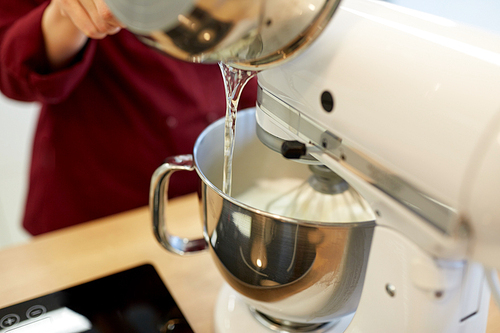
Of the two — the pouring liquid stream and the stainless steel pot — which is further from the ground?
the pouring liquid stream

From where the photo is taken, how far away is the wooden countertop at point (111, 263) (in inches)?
20.9

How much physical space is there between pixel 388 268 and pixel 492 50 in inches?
6.3

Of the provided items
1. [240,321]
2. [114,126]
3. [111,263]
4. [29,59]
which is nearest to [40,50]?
[29,59]

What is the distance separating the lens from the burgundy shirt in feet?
2.58

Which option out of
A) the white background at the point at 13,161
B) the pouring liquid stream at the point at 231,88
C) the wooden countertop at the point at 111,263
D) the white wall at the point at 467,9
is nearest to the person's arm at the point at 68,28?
the pouring liquid stream at the point at 231,88

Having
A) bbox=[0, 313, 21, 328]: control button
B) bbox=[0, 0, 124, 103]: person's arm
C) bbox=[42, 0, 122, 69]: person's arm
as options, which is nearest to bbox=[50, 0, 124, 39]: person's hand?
bbox=[42, 0, 122, 69]: person's arm

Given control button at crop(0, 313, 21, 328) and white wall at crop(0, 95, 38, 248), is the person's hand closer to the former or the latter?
control button at crop(0, 313, 21, 328)

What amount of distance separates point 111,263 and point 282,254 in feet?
1.02

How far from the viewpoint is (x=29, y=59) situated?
66 centimetres

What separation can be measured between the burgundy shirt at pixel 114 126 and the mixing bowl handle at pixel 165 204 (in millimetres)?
349

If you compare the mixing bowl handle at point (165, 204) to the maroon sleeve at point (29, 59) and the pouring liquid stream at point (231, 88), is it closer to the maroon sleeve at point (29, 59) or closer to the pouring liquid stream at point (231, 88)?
the pouring liquid stream at point (231, 88)

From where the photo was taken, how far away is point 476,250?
0.84 feet

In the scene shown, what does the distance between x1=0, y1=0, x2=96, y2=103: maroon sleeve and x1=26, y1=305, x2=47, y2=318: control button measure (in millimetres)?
348

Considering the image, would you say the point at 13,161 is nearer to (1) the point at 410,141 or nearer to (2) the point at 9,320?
(2) the point at 9,320
